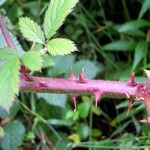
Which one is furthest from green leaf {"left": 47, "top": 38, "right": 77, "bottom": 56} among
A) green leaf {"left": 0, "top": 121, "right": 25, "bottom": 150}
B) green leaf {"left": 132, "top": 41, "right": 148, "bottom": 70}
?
green leaf {"left": 132, "top": 41, "right": 148, "bottom": 70}

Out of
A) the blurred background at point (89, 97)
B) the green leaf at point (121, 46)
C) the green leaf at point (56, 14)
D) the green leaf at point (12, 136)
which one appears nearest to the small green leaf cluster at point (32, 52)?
the green leaf at point (56, 14)

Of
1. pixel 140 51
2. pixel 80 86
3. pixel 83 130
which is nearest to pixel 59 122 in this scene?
pixel 83 130

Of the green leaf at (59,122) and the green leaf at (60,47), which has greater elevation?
the green leaf at (60,47)

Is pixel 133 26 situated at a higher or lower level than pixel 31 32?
lower

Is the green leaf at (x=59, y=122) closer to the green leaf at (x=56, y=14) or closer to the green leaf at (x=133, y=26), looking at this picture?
the green leaf at (x=133, y=26)

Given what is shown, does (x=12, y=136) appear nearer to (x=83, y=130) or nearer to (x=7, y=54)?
(x=83, y=130)
